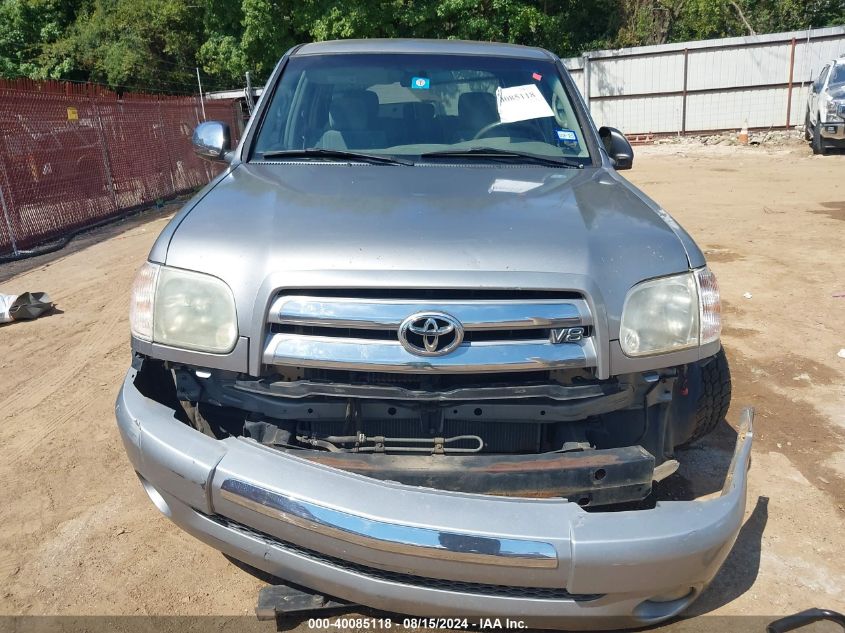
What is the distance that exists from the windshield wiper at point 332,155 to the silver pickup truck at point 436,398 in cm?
55

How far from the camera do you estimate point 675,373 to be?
7.36 feet

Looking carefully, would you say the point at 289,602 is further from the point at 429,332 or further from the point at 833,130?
the point at 833,130

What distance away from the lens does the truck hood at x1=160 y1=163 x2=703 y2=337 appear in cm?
205

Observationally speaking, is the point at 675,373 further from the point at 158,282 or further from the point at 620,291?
the point at 158,282

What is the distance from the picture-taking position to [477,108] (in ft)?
11.2

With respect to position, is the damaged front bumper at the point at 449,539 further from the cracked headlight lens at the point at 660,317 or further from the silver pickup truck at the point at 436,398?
the cracked headlight lens at the point at 660,317

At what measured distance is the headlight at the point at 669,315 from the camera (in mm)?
2104

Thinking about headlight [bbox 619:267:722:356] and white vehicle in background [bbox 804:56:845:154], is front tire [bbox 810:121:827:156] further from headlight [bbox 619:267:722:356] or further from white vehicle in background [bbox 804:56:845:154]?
headlight [bbox 619:267:722:356]

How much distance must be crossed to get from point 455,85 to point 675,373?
1950 mm

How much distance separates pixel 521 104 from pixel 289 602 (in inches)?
98.0

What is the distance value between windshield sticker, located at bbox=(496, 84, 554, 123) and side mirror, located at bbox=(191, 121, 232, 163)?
1385 mm

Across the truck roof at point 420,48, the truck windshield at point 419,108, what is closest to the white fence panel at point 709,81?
the truck roof at point 420,48

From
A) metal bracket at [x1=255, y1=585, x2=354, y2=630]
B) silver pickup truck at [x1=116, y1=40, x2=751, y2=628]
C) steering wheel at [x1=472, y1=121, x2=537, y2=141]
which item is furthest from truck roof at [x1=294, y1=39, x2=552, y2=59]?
metal bracket at [x1=255, y1=585, x2=354, y2=630]

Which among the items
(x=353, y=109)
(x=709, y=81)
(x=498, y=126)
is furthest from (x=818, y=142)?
(x=353, y=109)
